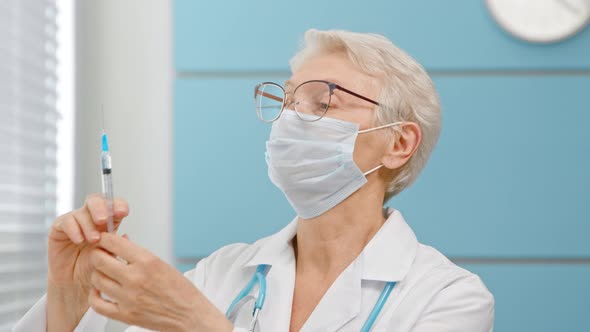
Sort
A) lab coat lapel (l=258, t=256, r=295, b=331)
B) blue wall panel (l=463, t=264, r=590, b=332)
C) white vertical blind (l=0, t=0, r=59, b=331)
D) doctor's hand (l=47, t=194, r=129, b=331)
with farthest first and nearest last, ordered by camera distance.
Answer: blue wall panel (l=463, t=264, r=590, b=332), white vertical blind (l=0, t=0, r=59, b=331), lab coat lapel (l=258, t=256, r=295, b=331), doctor's hand (l=47, t=194, r=129, b=331)

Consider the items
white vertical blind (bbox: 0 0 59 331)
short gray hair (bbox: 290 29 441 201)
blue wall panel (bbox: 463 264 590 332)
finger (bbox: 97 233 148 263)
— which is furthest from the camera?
blue wall panel (bbox: 463 264 590 332)

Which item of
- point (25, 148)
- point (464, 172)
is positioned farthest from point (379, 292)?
point (25, 148)

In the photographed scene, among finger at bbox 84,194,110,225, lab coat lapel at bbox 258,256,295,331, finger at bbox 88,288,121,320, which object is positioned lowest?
lab coat lapel at bbox 258,256,295,331

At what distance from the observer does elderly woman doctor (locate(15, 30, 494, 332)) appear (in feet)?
4.47

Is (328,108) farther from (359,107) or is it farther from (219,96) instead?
(219,96)

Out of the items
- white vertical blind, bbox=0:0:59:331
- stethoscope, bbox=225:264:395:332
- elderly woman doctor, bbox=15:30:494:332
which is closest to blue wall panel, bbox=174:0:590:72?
white vertical blind, bbox=0:0:59:331

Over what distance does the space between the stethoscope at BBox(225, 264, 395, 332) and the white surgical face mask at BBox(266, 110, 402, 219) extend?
0.18 meters

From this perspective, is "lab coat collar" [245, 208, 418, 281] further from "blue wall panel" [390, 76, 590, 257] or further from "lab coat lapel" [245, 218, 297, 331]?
"blue wall panel" [390, 76, 590, 257]

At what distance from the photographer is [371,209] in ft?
5.18

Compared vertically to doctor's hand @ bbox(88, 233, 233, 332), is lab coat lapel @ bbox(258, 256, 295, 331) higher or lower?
lower

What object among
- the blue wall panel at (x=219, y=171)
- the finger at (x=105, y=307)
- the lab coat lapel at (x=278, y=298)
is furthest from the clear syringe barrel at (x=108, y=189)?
the blue wall panel at (x=219, y=171)

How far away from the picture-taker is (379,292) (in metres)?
1.43

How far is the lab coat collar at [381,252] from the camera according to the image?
4.72 ft

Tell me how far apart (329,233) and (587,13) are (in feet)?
4.11
